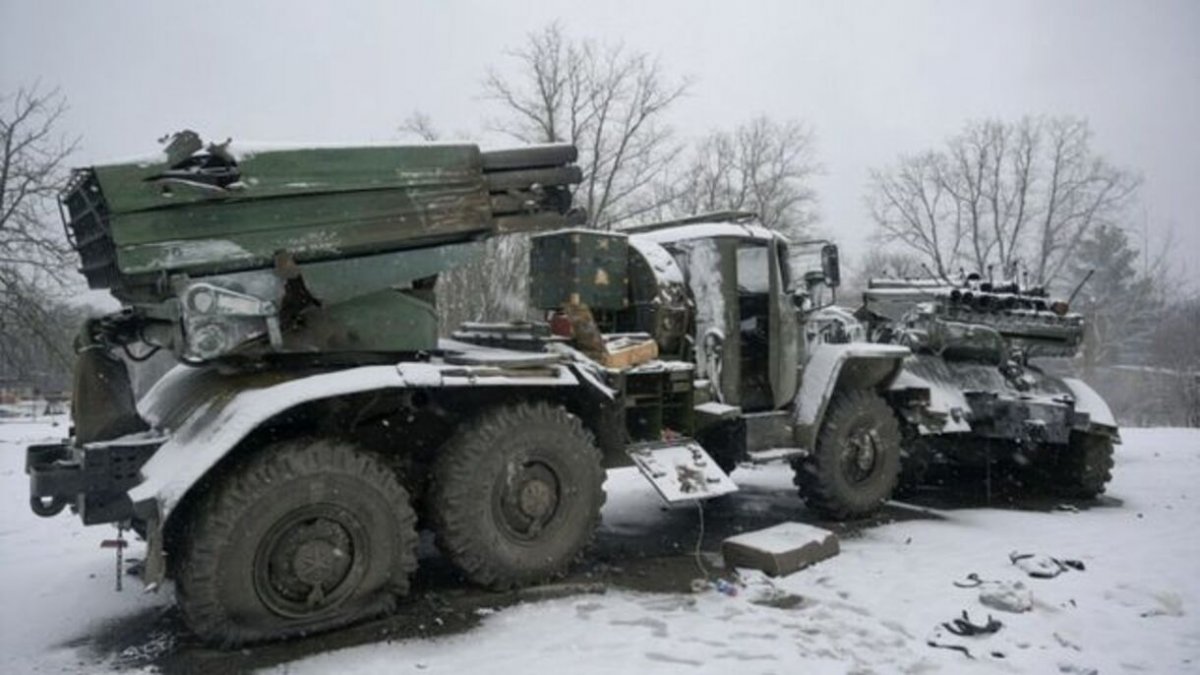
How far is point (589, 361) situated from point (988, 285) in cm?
664

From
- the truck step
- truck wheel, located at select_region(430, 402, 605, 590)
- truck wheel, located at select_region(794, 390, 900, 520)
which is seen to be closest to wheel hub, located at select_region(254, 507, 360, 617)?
truck wheel, located at select_region(430, 402, 605, 590)

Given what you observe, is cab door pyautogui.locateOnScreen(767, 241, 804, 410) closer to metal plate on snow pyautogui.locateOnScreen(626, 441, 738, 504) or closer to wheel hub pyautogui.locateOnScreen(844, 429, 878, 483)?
wheel hub pyautogui.locateOnScreen(844, 429, 878, 483)

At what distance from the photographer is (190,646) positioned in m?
4.62

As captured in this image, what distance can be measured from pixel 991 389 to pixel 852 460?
112 inches

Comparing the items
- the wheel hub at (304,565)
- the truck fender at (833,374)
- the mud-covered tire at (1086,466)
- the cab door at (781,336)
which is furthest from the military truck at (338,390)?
the mud-covered tire at (1086,466)

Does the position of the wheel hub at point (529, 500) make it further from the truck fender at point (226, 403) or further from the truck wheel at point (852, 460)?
the truck wheel at point (852, 460)

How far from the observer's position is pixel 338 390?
15.4 ft

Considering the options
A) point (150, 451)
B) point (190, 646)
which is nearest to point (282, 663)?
point (190, 646)

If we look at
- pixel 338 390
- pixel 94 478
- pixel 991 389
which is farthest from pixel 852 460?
pixel 94 478

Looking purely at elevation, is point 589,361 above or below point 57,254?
below

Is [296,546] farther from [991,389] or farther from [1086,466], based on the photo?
[1086,466]

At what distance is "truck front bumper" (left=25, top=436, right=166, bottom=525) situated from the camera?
15.4 ft

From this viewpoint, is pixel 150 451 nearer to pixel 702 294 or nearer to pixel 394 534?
pixel 394 534

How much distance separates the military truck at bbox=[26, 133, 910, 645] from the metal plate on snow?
0.02m
